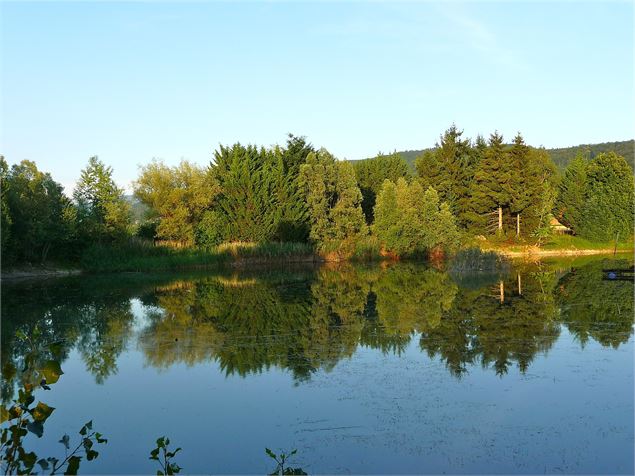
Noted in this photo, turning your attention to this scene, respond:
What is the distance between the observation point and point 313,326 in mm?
14867

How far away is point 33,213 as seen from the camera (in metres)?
28.0

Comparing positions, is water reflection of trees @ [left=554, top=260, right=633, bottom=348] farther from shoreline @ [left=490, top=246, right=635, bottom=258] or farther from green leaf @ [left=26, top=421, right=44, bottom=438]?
shoreline @ [left=490, top=246, right=635, bottom=258]

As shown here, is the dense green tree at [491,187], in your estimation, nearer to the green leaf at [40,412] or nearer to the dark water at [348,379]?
the dark water at [348,379]

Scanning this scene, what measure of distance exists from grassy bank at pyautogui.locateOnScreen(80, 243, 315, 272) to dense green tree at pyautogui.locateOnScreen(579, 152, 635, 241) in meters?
22.3

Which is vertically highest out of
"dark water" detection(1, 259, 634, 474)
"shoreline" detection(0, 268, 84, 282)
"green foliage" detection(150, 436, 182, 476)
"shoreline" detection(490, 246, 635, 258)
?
"green foliage" detection(150, 436, 182, 476)

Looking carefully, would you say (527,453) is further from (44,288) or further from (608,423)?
(44,288)

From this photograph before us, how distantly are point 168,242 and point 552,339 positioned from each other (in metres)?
26.4

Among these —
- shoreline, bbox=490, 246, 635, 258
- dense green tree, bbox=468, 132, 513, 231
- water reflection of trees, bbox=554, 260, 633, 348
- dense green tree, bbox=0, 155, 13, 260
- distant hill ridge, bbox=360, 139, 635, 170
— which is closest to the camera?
water reflection of trees, bbox=554, 260, 633, 348

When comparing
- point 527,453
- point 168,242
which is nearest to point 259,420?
point 527,453

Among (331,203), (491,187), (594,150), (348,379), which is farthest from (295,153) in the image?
(594,150)

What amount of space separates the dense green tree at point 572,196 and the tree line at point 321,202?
0.34ft

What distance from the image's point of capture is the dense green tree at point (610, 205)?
4550 cm

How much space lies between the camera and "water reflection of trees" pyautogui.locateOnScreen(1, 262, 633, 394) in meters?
11.8

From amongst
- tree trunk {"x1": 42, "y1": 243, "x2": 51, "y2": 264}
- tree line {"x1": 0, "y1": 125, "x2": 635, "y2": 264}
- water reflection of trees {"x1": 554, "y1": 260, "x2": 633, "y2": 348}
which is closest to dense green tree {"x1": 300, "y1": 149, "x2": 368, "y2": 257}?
tree line {"x1": 0, "y1": 125, "x2": 635, "y2": 264}
